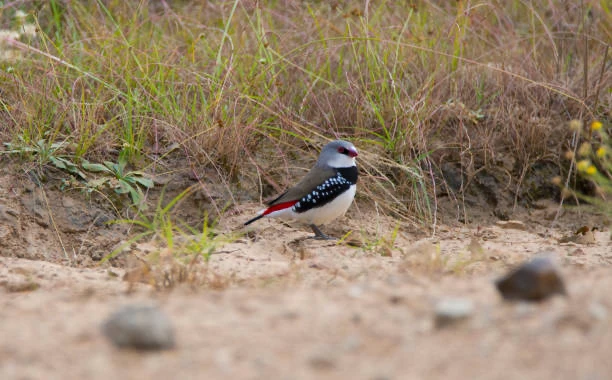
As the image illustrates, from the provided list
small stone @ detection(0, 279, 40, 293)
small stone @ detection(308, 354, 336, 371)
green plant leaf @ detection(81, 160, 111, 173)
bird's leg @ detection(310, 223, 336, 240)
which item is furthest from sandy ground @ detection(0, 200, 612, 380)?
green plant leaf @ detection(81, 160, 111, 173)

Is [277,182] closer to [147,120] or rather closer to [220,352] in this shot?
[147,120]

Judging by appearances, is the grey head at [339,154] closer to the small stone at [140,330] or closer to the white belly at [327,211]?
the white belly at [327,211]

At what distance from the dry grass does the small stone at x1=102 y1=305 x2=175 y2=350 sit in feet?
9.15

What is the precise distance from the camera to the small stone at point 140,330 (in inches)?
93.1

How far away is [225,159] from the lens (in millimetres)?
5445

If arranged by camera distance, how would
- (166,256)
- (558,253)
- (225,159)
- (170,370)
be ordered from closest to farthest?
(170,370), (166,256), (558,253), (225,159)

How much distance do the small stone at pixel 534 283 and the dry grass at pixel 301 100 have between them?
2681 millimetres

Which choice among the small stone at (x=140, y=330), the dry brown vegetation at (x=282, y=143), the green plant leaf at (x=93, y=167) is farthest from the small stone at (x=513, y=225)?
the small stone at (x=140, y=330)

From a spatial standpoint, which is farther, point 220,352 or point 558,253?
point 558,253

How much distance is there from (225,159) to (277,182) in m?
0.40

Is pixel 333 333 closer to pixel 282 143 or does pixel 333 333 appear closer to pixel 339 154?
pixel 339 154

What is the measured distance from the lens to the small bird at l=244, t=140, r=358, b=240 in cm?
510

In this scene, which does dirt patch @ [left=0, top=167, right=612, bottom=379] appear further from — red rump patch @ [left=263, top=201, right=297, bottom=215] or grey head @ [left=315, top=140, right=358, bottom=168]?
grey head @ [left=315, top=140, right=358, bottom=168]

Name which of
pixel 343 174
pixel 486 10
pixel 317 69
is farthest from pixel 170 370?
pixel 486 10
